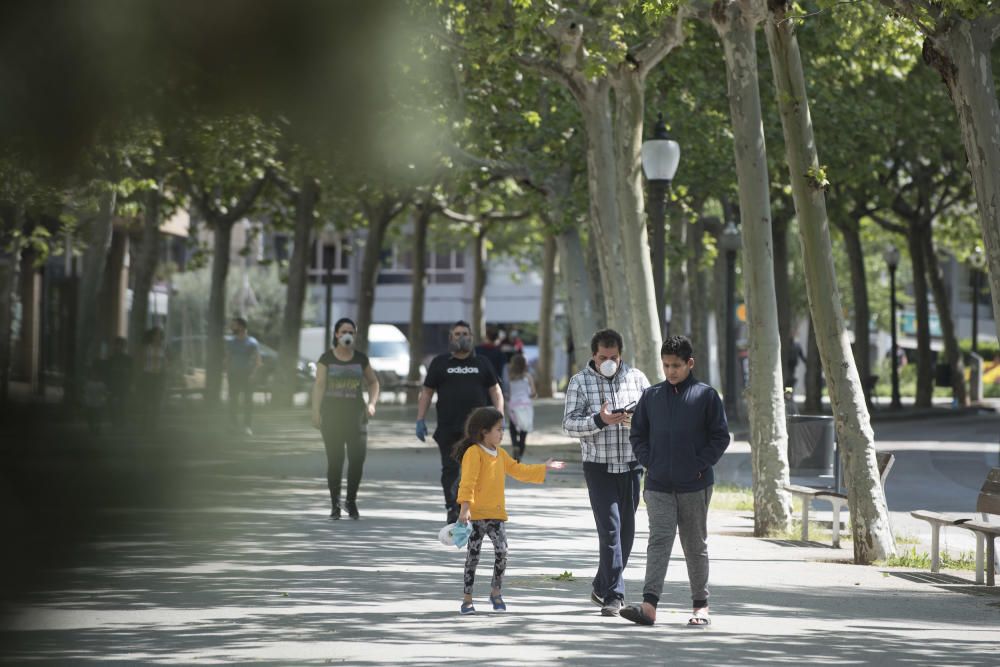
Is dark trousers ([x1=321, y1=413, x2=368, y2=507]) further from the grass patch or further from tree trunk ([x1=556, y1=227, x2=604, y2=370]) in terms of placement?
tree trunk ([x1=556, y1=227, x2=604, y2=370])

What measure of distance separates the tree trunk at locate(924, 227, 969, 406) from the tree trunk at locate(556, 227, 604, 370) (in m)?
16.1

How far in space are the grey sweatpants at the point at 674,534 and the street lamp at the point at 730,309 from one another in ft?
71.5

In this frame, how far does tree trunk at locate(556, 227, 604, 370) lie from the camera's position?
28406 mm

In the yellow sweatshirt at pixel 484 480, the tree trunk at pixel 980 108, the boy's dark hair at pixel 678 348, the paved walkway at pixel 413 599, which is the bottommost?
the paved walkway at pixel 413 599

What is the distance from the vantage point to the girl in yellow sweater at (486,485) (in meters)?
9.22

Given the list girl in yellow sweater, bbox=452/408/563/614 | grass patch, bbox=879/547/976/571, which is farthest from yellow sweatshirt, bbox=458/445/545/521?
→ grass patch, bbox=879/547/976/571

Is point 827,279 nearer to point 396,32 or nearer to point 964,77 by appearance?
point 964,77

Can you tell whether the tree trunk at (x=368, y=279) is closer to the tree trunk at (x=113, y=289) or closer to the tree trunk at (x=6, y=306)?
the tree trunk at (x=113, y=289)

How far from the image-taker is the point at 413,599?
9688mm

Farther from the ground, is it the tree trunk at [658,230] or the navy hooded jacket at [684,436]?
the tree trunk at [658,230]

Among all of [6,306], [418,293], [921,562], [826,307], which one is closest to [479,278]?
[418,293]

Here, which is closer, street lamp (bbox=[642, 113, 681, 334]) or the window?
street lamp (bbox=[642, 113, 681, 334])

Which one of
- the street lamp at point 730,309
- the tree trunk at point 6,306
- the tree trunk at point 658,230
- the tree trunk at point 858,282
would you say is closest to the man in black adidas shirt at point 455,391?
the tree trunk at point 658,230

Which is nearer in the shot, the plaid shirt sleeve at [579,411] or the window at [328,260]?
the plaid shirt sleeve at [579,411]
